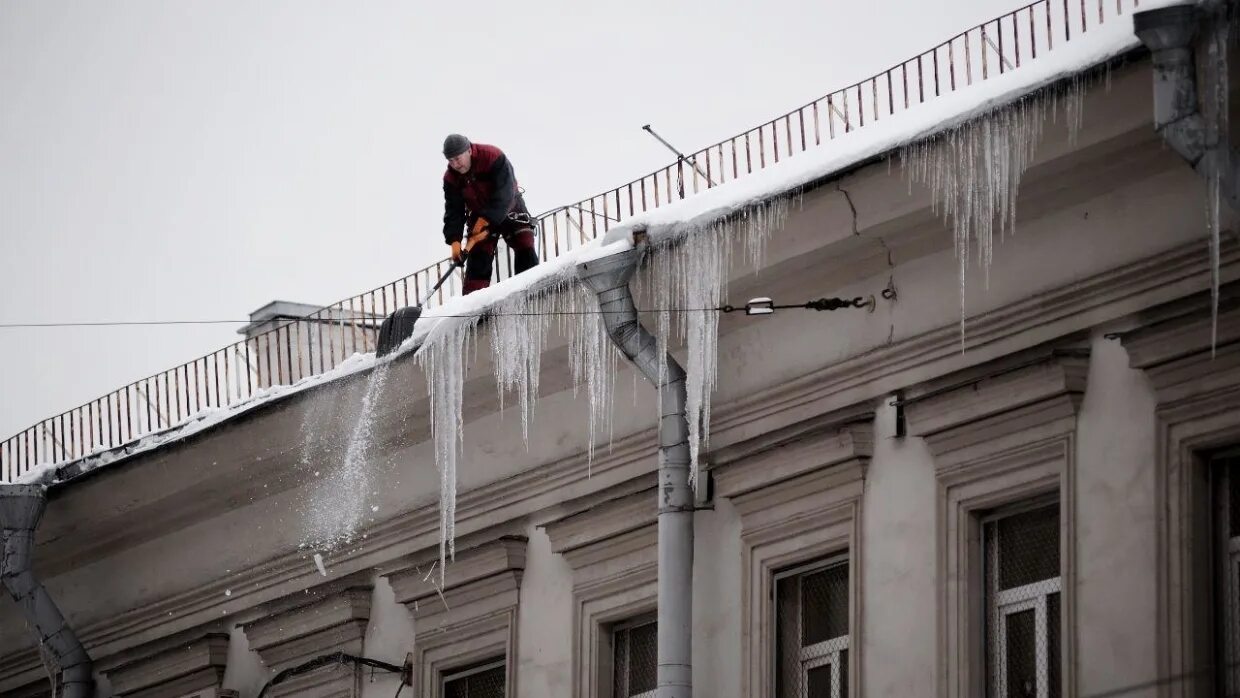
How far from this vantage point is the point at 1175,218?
1337cm

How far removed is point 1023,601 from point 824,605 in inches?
55.5

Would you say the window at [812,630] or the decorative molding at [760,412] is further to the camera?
the window at [812,630]

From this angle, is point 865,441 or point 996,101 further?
point 865,441

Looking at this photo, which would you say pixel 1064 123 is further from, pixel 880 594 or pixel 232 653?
pixel 232 653

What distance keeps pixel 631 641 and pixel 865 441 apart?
7.17ft

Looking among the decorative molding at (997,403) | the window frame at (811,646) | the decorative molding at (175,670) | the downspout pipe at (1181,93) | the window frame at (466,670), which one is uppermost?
the downspout pipe at (1181,93)

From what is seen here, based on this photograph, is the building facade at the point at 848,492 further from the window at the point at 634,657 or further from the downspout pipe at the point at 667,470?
the downspout pipe at the point at 667,470

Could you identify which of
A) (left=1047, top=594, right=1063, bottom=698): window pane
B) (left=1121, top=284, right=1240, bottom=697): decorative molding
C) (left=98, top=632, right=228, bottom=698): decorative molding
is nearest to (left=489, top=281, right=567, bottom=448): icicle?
(left=98, top=632, right=228, bottom=698): decorative molding

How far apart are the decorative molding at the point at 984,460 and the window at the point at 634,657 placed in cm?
236

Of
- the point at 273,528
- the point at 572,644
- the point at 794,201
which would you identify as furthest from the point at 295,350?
the point at 794,201

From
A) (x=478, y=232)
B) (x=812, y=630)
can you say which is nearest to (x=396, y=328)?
(x=478, y=232)

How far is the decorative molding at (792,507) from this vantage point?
14.8m

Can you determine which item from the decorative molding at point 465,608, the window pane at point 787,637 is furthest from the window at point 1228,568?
the decorative molding at point 465,608

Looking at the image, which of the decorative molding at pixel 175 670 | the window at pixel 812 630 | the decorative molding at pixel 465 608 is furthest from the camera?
the decorative molding at pixel 175 670
